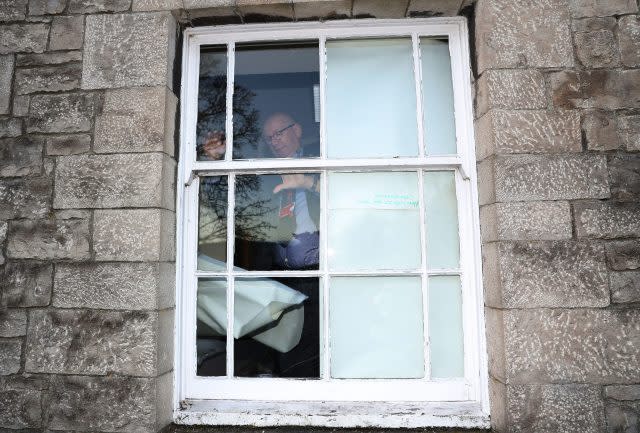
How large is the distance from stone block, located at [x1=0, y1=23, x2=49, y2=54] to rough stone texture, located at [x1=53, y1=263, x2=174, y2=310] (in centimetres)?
122

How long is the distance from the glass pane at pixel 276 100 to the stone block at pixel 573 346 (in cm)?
144

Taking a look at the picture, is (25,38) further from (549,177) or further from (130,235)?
(549,177)

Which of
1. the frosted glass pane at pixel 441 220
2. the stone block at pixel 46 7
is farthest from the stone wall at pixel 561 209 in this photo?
the stone block at pixel 46 7

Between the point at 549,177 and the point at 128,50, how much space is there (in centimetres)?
227

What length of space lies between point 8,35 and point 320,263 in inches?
84.1

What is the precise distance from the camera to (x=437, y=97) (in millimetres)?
2344

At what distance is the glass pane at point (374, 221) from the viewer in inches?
88.4

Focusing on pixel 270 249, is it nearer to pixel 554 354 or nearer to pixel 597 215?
pixel 554 354

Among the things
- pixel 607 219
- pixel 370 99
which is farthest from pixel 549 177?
pixel 370 99

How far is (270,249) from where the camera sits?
7.55 feet

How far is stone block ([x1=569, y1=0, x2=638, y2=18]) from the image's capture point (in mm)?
2113

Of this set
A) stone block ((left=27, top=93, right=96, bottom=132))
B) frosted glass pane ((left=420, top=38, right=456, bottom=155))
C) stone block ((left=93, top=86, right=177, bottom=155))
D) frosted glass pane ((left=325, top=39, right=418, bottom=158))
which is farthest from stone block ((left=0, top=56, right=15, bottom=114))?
frosted glass pane ((left=420, top=38, right=456, bottom=155))

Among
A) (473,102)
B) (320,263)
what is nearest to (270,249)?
(320,263)

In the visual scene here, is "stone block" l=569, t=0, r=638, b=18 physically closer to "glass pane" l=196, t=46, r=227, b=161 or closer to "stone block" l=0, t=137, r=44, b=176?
"glass pane" l=196, t=46, r=227, b=161
